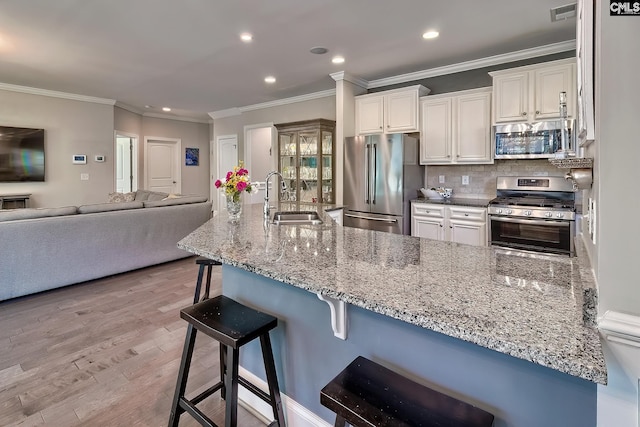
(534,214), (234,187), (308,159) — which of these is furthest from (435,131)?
(234,187)

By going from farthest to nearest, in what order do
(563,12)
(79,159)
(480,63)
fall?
(79,159) → (480,63) → (563,12)

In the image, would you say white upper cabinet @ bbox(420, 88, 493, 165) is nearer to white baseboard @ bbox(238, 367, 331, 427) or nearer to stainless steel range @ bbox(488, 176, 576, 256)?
stainless steel range @ bbox(488, 176, 576, 256)

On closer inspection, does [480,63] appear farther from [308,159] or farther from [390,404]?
[390,404]

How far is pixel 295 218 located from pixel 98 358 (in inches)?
66.2

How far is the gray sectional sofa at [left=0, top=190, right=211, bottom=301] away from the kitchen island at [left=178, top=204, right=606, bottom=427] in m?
2.59

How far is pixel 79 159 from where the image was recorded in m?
6.34

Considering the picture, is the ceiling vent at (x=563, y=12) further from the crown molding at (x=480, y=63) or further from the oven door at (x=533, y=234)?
the oven door at (x=533, y=234)

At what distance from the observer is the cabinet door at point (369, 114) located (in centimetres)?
472

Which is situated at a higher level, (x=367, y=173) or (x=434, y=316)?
(x=367, y=173)

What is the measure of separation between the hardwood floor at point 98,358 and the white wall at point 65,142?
3.33 metres

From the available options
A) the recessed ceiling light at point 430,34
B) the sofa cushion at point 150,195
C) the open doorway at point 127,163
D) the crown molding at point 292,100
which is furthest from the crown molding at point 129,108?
the recessed ceiling light at point 430,34

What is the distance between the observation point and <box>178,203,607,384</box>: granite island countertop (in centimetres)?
75

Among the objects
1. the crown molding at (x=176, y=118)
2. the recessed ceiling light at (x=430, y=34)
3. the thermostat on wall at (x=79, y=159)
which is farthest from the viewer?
the crown molding at (x=176, y=118)

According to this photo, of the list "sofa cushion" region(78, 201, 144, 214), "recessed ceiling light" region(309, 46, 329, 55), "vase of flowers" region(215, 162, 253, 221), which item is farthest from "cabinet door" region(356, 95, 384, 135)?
"sofa cushion" region(78, 201, 144, 214)
